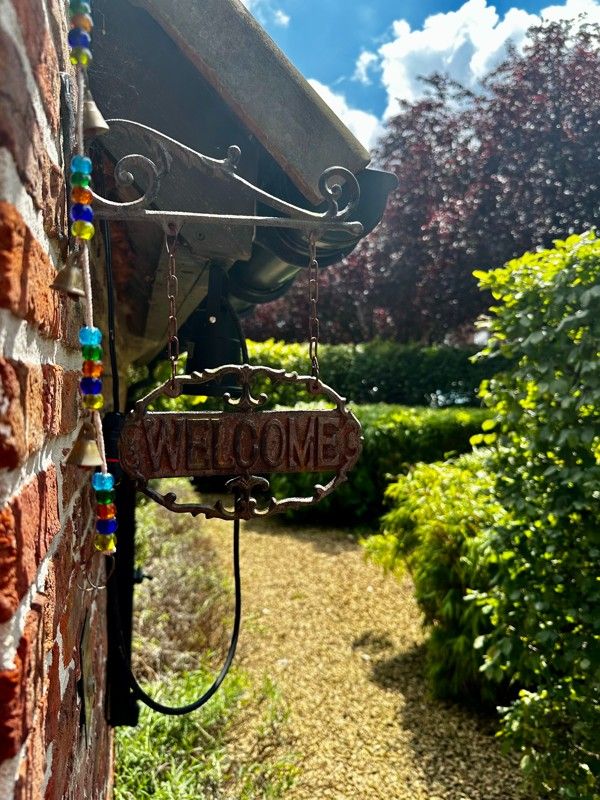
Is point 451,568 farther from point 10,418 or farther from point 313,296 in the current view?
point 10,418

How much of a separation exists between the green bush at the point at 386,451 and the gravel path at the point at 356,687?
138cm

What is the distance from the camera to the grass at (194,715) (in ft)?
10.9

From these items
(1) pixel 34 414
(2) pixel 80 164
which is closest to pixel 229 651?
(1) pixel 34 414

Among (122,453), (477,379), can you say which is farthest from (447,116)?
(122,453)

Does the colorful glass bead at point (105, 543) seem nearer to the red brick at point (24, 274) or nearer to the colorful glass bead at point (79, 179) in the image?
the red brick at point (24, 274)

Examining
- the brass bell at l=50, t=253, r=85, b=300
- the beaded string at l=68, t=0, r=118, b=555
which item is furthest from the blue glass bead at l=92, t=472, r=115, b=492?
the brass bell at l=50, t=253, r=85, b=300

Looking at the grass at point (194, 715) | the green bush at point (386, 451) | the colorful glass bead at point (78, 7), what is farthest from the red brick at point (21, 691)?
the green bush at point (386, 451)

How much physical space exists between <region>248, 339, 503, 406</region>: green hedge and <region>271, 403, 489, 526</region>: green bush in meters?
3.02

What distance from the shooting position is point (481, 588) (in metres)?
4.07

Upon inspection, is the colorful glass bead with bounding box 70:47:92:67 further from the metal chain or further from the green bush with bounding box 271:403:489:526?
the green bush with bounding box 271:403:489:526

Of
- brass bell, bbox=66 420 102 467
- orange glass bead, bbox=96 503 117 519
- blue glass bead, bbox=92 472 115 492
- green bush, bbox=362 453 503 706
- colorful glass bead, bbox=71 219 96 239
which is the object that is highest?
colorful glass bead, bbox=71 219 96 239

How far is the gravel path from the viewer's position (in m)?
3.62

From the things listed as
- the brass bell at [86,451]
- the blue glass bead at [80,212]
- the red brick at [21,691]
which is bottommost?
the red brick at [21,691]

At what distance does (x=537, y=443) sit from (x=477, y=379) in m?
8.91
